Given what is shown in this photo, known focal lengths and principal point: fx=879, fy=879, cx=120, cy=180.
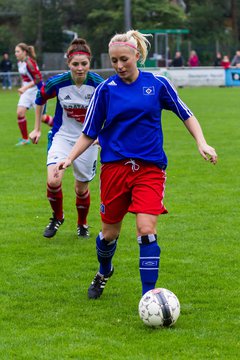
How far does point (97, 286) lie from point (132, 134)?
123 cm

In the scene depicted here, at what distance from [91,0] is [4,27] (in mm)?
6358

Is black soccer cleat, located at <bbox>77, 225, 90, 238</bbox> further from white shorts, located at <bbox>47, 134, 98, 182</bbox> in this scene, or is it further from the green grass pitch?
white shorts, located at <bbox>47, 134, 98, 182</bbox>

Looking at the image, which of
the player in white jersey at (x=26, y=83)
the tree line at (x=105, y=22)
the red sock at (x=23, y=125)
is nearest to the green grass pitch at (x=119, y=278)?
the player in white jersey at (x=26, y=83)

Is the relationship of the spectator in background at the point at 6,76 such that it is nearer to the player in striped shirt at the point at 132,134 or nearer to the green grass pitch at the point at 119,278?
the green grass pitch at the point at 119,278

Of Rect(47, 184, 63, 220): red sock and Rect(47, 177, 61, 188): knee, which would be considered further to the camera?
Rect(47, 184, 63, 220): red sock

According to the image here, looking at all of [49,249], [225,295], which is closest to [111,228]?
[225,295]

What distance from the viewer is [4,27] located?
60.2 m

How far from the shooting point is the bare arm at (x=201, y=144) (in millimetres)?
5824

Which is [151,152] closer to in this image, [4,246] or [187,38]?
[4,246]

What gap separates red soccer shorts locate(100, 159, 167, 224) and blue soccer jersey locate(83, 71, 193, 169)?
7 centimetres

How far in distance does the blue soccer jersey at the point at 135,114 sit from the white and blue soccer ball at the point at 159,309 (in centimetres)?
95

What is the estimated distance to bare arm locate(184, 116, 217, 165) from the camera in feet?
19.1

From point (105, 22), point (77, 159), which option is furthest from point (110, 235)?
point (105, 22)

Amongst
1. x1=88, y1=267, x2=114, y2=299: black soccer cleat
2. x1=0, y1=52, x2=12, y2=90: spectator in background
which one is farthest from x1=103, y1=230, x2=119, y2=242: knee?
x1=0, y1=52, x2=12, y2=90: spectator in background
